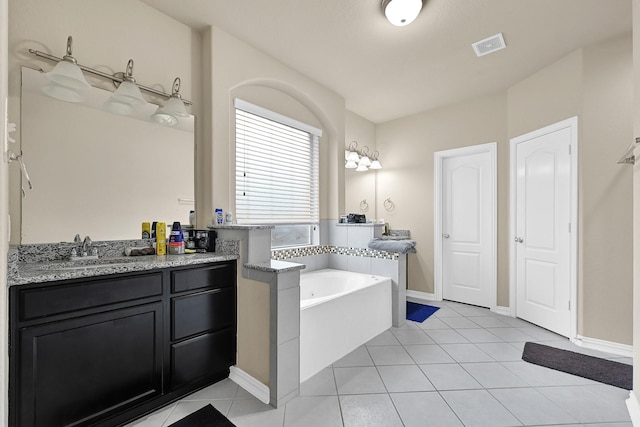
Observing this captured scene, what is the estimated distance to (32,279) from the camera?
1289 mm

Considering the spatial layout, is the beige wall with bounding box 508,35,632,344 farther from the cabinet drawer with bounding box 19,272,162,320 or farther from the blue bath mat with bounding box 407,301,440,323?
the cabinet drawer with bounding box 19,272,162,320

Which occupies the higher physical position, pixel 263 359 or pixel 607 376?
pixel 263 359

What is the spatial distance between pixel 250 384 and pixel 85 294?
1.15 meters

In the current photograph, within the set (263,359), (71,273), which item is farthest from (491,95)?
(71,273)

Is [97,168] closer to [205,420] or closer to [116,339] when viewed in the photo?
[116,339]

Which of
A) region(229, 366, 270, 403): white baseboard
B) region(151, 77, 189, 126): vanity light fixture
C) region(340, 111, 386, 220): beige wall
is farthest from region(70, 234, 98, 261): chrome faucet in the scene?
region(340, 111, 386, 220): beige wall

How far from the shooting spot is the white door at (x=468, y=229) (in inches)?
143

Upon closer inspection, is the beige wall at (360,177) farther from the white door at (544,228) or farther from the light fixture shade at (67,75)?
the light fixture shade at (67,75)

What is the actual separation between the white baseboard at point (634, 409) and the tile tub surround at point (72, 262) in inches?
99.6

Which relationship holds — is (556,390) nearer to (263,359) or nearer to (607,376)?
(607,376)

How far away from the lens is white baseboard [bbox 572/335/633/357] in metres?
2.38

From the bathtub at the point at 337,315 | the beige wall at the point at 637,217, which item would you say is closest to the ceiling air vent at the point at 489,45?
the beige wall at the point at 637,217

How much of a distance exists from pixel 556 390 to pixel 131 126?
11.5ft

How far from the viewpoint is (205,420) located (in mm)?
1646
